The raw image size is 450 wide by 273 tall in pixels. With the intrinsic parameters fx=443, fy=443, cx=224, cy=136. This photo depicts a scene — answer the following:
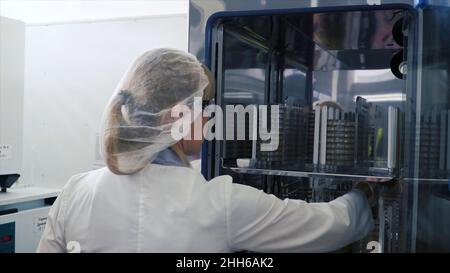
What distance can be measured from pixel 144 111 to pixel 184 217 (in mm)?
262

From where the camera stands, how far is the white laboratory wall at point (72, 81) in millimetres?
2736

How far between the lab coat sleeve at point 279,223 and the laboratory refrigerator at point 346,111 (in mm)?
127

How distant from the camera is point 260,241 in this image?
1.02 m

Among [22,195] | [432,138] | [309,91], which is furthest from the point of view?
[22,195]

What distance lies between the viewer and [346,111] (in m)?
1.33

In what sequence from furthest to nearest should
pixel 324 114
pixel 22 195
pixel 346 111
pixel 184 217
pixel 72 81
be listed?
pixel 72 81
pixel 22 195
pixel 346 111
pixel 324 114
pixel 184 217

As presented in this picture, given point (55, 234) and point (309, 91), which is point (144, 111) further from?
point (309, 91)

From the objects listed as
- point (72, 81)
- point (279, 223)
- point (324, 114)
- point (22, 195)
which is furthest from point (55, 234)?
point (72, 81)

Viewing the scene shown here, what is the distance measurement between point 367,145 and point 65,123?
2204mm

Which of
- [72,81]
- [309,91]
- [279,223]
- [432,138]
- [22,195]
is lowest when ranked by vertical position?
[22,195]

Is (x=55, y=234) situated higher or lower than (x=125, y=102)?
lower

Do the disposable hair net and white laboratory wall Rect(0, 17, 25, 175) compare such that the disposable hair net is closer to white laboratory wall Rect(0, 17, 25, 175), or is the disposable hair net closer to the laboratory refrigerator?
the laboratory refrigerator

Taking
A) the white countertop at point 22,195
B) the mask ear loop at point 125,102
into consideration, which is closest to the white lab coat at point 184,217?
the mask ear loop at point 125,102
